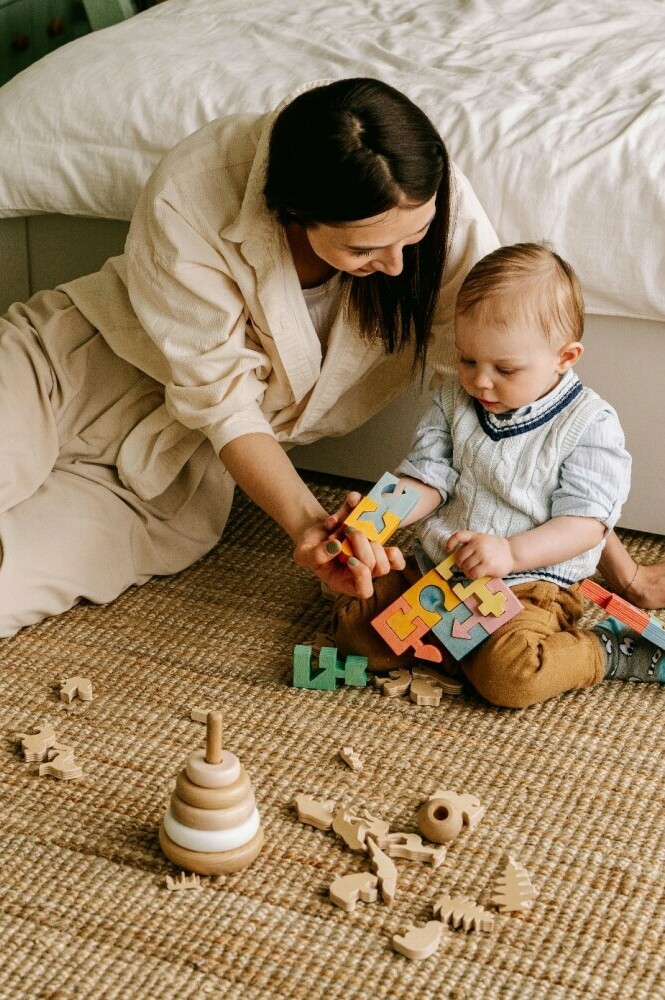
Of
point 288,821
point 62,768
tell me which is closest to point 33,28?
point 62,768

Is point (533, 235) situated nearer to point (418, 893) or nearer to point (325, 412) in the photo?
point (325, 412)

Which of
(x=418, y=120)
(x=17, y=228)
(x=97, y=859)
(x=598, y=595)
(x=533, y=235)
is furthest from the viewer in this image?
(x=17, y=228)

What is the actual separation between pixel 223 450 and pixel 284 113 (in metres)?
0.40

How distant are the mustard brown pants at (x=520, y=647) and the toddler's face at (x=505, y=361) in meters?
0.22

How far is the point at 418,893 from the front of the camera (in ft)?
3.34

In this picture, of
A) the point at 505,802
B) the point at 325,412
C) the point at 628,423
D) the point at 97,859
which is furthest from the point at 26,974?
the point at 628,423

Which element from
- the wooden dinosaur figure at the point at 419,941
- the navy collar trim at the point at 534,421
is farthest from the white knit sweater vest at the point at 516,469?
the wooden dinosaur figure at the point at 419,941

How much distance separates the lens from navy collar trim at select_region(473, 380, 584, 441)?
133 cm

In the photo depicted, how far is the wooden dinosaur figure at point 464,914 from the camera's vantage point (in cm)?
98

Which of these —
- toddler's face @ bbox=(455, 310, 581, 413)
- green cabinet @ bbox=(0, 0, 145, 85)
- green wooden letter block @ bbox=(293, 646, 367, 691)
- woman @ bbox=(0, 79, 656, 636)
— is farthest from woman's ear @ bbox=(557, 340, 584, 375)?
green cabinet @ bbox=(0, 0, 145, 85)

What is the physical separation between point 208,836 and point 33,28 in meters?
2.05

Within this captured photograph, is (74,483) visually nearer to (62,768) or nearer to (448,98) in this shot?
(62,768)

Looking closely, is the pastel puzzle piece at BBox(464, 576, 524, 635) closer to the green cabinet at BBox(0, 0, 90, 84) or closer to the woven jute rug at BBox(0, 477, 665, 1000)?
the woven jute rug at BBox(0, 477, 665, 1000)

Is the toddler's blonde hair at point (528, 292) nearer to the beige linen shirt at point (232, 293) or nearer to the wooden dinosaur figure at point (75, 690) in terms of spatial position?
the beige linen shirt at point (232, 293)
